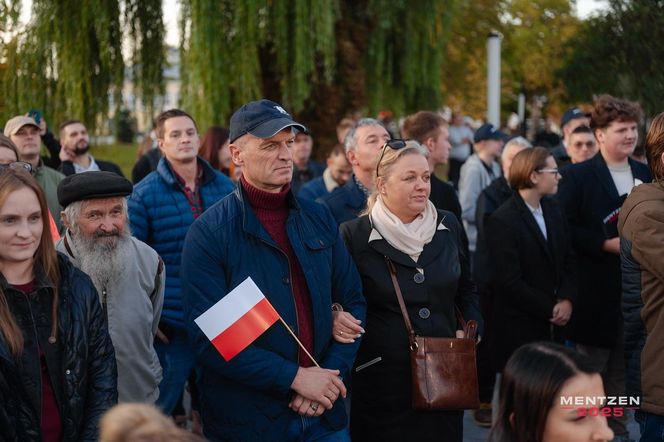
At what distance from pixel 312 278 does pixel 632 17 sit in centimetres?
759

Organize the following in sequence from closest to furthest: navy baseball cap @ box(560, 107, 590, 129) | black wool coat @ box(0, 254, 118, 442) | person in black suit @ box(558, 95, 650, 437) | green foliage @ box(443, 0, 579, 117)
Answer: black wool coat @ box(0, 254, 118, 442), person in black suit @ box(558, 95, 650, 437), navy baseball cap @ box(560, 107, 590, 129), green foliage @ box(443, 0, 579, 117)

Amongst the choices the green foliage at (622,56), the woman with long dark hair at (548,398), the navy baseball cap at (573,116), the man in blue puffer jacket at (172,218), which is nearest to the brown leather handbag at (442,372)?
the woman with long dark hair at (548,398)

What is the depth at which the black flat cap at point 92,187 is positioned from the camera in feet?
13.1

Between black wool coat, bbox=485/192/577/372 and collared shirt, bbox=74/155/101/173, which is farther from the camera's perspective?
collared shirt, bbox=74/155/101/173

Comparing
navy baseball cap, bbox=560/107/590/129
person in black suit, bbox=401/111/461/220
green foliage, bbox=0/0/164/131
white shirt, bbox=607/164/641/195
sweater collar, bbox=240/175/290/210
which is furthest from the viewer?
green foliage, bbox=0/0/164/131

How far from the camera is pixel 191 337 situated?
11.6ft

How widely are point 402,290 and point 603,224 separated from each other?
96.6 inches

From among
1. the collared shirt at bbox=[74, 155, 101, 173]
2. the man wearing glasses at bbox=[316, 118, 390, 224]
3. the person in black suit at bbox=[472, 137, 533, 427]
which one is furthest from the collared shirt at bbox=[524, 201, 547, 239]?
the collared shirt at bbox=[74, 155, 101, 173]

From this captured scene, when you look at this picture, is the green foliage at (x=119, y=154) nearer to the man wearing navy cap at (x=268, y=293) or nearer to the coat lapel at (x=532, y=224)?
the coat lapel at (x=532, y=224)

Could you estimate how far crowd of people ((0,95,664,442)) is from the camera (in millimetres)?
3082

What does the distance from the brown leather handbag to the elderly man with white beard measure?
1.29m

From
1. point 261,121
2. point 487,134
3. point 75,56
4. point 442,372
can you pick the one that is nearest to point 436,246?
point 442,372

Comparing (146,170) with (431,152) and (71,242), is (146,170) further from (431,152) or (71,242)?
(71,242)

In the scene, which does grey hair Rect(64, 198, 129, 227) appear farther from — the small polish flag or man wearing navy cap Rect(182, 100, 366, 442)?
the small polish flag
